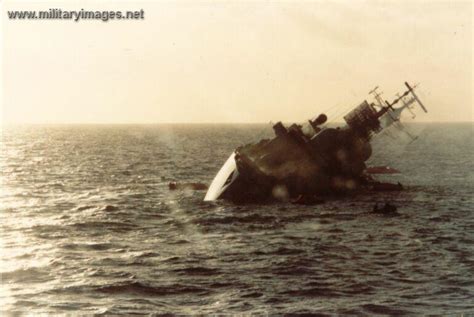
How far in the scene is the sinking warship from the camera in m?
55.1

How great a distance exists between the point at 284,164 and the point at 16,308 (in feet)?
106

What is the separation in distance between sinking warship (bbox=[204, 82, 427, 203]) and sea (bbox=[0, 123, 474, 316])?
2102 millimetres

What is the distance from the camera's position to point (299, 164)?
55.7 m

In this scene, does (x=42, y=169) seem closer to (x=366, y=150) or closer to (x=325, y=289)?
(x=366, y=150)

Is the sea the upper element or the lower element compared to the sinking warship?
lower

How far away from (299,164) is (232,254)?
20.2 meters

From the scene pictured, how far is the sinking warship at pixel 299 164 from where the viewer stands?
181ft

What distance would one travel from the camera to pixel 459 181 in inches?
2906

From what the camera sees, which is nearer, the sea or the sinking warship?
the sea

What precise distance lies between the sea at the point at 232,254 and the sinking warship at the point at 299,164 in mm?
2102

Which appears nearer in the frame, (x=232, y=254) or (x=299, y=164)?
(x=232, y=254)

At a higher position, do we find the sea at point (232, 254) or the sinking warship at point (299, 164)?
the sinking warship at point (299, 164)

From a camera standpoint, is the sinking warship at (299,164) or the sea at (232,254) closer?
the sea at (232,254)

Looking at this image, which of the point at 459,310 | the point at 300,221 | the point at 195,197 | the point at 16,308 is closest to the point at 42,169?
the point at 195,197
